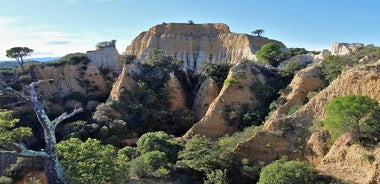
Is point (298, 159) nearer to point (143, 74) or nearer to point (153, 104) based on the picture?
point (153, 104)

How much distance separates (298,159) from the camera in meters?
29.3

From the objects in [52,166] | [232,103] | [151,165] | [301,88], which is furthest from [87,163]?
[301,88]

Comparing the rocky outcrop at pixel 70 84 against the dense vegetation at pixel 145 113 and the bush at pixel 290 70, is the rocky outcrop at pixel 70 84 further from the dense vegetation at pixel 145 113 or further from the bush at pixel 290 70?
the bush at pixel 290 70

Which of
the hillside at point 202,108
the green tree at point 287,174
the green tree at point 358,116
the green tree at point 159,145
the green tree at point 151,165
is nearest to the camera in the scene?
the green tree at point 287,174

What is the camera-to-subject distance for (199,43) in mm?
67688

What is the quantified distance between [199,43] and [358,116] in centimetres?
4370

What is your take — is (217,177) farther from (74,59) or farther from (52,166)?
(74,59)

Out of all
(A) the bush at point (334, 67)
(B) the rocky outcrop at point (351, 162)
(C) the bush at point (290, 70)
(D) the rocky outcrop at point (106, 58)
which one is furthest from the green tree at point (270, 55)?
(B) the rocky outcrop at point (351, 162)

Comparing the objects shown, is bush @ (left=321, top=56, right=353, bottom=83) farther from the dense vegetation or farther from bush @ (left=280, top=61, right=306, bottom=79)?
the dense vegetation

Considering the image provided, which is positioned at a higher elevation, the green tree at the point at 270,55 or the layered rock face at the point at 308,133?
the green tree at the point at 270,55

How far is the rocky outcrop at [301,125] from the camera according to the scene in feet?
97.0

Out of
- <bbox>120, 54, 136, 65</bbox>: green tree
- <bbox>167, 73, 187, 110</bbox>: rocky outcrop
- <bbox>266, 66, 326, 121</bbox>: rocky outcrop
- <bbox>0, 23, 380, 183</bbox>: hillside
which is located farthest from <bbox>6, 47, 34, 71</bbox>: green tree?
<bbox>266, 66, 326, 121</bbox>: rocky outcrop

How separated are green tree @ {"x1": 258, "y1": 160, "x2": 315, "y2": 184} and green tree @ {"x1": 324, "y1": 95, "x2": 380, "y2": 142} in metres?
3.81

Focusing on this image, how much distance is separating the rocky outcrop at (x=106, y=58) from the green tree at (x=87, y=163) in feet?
114
